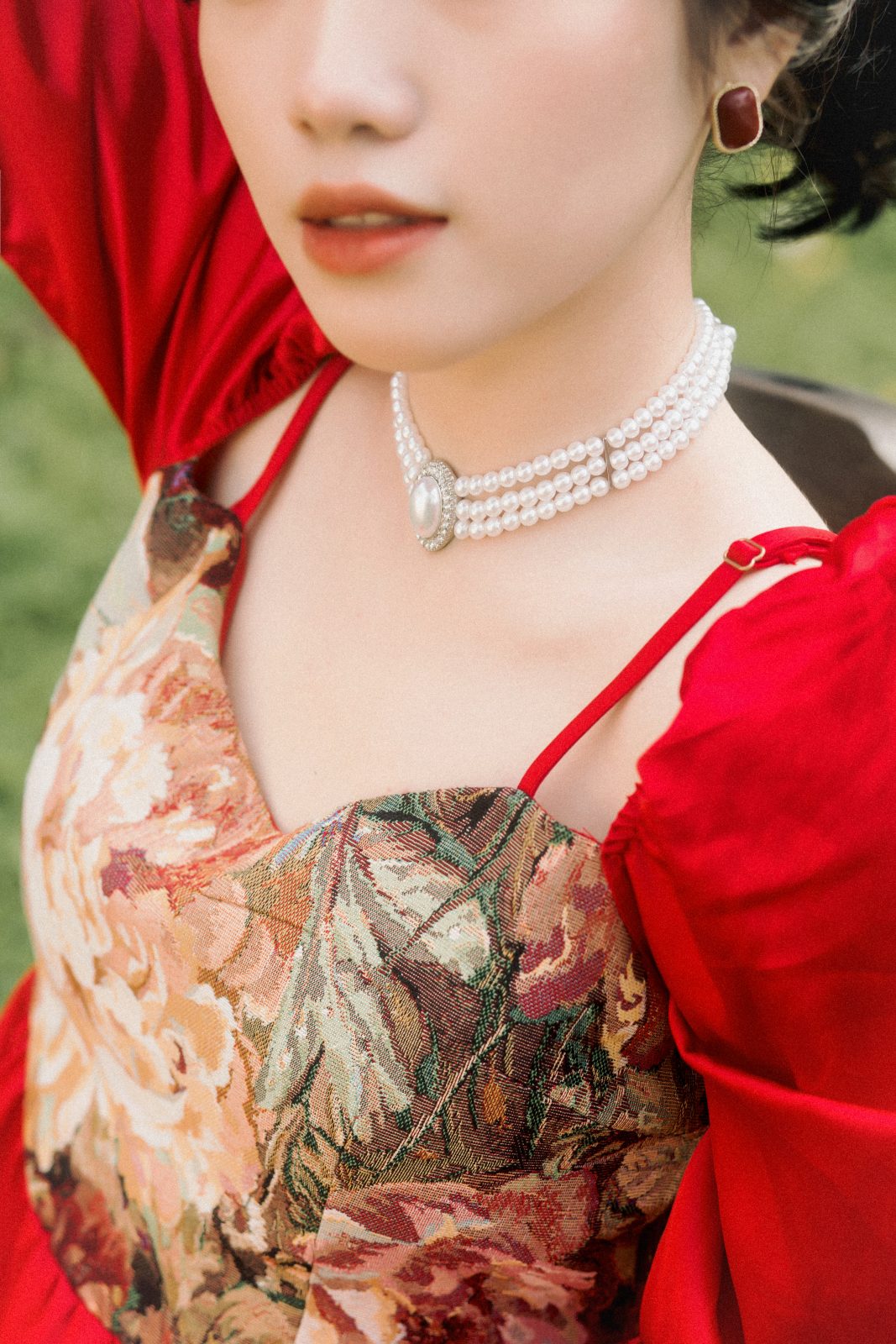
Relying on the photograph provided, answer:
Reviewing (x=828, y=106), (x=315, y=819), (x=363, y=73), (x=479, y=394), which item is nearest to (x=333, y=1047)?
(x=315, y=819)

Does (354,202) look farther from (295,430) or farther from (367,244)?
(295,430)

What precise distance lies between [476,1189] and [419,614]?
13.2 inches

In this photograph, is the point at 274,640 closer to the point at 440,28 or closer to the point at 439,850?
the point at 439,850

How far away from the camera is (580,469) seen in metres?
0.79

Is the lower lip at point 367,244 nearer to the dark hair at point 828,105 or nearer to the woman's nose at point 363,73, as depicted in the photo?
the woman's nose at point 363,73

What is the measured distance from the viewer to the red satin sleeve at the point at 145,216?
982 mm

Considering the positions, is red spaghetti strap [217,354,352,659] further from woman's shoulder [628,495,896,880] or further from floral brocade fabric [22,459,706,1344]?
woman's shoulder [628,495,896,880]

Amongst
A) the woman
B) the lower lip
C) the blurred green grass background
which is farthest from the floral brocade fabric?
the blurred green grass background

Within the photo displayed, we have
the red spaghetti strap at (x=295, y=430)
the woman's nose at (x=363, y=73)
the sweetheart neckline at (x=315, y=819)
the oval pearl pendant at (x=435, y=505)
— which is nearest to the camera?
the woman's nose at (x=363, y=73)

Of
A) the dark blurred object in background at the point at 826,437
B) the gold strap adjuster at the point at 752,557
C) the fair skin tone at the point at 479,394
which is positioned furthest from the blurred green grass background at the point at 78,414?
the gold strap adjuster at the point at 752,557

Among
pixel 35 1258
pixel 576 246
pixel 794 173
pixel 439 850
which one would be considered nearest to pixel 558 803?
pixel 439 850

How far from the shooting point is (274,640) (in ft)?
2.97

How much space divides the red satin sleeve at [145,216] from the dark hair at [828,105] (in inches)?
4.6

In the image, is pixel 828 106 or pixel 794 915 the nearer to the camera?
pixel 794 915
